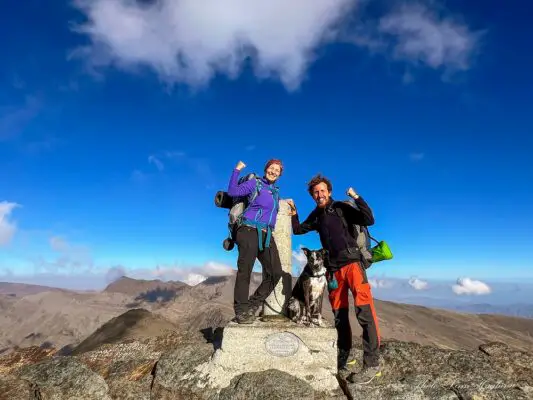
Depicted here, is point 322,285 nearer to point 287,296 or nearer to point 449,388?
point 287,296

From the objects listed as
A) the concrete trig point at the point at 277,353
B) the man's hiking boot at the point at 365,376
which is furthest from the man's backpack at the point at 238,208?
the man's hiking boot at the point at 365,376

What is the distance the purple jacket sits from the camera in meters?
6.60

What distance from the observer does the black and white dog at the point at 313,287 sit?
21.8ft

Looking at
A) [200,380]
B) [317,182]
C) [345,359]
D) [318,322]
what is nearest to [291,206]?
[317,182]

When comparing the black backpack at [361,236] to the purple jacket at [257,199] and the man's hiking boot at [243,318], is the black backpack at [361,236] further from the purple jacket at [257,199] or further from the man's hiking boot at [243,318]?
the man's hiking boot at [243,318]

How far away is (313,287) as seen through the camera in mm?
6652

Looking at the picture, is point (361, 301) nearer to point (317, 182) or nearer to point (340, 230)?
point (340, 230)

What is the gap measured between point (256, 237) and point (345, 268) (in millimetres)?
1761

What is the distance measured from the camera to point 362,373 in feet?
19.8

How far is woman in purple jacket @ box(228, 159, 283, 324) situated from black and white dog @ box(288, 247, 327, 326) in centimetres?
61

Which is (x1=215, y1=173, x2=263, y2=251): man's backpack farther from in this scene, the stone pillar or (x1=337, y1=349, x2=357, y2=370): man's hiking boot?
(x1=337, y1=349, x2=357, y2=370): man's hiking boot

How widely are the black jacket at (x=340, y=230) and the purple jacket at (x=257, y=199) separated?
102cm

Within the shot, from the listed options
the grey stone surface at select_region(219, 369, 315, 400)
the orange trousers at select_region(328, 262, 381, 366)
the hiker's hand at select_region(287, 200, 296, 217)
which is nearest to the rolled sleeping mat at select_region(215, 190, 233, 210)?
Answer: the hiker's hand at select_region(287, 200, 296, 217)

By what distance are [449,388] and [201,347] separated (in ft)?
15.8
